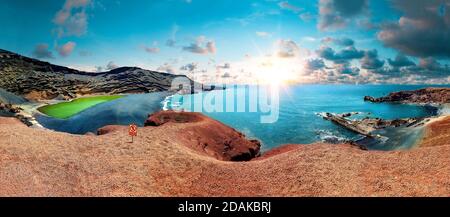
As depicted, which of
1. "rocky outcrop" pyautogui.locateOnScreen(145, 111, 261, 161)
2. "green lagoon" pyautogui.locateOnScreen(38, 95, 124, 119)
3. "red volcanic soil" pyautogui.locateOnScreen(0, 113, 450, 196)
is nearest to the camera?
"red volcanic soil" pyautogui.locateOnScreen(0, 113, 450, 196)

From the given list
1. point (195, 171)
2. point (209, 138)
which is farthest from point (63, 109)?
point (195, 171)

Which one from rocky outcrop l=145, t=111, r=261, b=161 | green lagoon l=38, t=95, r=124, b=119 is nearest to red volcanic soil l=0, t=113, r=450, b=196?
rocky outcrop l=145, t=111, r=261, b=161

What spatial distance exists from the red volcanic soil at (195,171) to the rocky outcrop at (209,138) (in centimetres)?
727

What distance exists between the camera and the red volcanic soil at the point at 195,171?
20203mm

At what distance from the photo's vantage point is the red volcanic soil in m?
20.2

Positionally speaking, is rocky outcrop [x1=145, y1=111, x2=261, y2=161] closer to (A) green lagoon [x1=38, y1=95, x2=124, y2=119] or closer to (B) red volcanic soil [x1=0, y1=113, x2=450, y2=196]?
(B) red volcanic soil [x1=0, y1=113, x2=450, y2=196]

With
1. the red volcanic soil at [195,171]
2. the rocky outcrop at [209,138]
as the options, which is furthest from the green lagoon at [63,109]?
the red volcanic soil at [195,171]

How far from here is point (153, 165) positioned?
25.9 meters

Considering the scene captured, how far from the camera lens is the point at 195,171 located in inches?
1015

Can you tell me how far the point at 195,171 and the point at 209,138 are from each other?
51.9 ft

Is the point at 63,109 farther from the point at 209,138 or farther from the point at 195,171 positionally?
the point at 195,171

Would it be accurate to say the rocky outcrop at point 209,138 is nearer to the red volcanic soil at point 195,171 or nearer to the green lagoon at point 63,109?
the red volcanic soil at point 195,171

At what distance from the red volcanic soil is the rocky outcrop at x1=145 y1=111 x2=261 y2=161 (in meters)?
7.27
